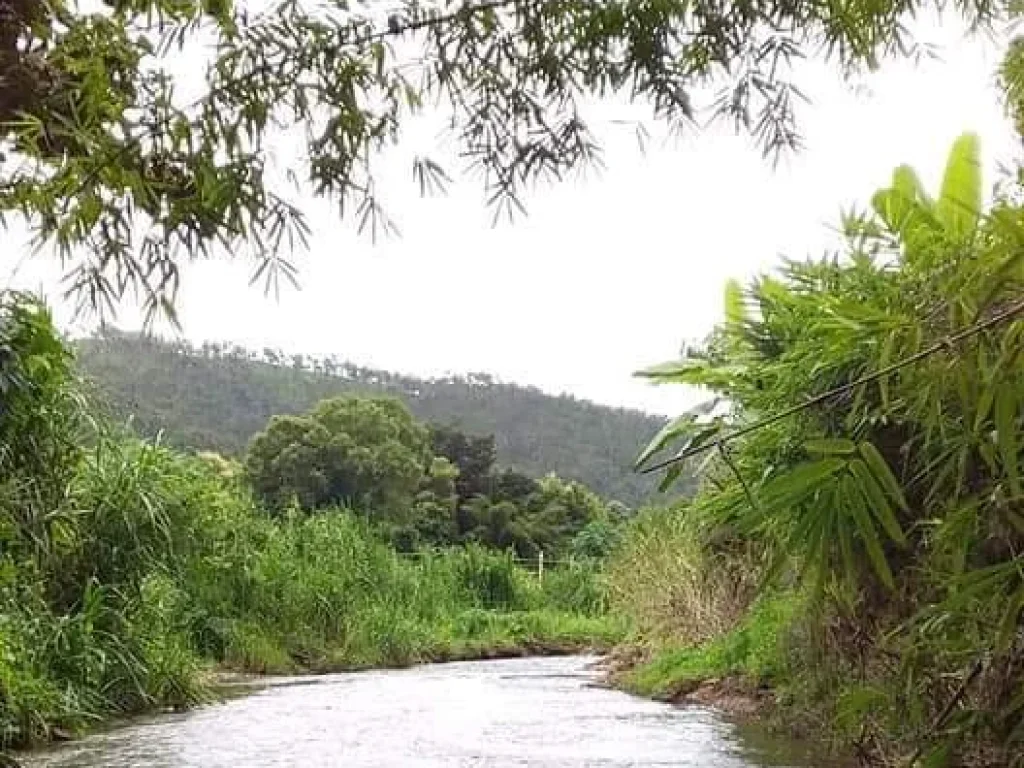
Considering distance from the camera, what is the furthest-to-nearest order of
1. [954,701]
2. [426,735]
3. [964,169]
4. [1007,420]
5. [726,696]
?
[726,696] → [426,735] → [964,169] → [954,701] → [1007,420]

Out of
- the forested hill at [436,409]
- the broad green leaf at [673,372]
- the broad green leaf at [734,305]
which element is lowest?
the broad green leaf at [673,372]

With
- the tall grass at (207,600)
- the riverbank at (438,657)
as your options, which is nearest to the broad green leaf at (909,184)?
the tall grass at (207,600)

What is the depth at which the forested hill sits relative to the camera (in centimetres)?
2603

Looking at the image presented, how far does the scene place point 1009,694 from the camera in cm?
201

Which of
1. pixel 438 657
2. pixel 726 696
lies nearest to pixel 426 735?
pixel 726 696

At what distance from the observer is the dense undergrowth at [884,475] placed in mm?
1519

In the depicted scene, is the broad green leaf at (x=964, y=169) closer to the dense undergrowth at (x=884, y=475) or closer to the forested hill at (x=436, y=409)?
the dense undergrowth at (x=884, y=475)

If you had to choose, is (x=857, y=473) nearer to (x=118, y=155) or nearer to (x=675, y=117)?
(x=675, y=117)

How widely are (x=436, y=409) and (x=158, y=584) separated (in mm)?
27490

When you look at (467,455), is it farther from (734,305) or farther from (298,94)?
(298,94)

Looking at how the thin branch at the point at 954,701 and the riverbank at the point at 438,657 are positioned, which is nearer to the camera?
the thin branch at the point at 954,701

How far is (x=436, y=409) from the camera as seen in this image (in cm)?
3559

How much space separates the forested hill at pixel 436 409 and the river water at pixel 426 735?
553 inches

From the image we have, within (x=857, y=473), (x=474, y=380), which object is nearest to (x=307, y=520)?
(x=857, y=473)
